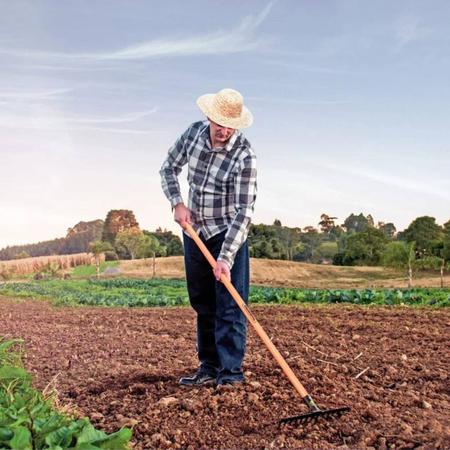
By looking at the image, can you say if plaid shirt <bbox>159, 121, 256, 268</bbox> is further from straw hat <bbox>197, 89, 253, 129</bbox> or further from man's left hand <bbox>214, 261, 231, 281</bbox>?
straw hat <bbox>197, 89, 253, 129</bbox>

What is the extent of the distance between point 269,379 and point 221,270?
937mm

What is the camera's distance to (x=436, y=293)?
10.4 m

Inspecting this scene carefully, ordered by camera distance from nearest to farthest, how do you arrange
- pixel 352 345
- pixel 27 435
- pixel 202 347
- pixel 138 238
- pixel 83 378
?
pixel 27 435 < pixel 202 347 < pixel 83 378 < pixel 352 345 < pixel 138 238

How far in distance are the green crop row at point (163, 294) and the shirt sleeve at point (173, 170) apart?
5522 mm

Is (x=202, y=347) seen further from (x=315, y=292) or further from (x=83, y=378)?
(x=315, y=292)

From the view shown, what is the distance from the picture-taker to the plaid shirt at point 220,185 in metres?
4.04

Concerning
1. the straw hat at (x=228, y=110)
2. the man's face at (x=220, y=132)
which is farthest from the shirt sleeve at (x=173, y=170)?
the straw hat at (x=228, y=110)

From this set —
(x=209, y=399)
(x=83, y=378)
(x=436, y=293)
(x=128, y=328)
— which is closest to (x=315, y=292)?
(x=436, y=293)

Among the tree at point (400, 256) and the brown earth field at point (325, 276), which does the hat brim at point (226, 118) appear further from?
the tree at point (400, 256)

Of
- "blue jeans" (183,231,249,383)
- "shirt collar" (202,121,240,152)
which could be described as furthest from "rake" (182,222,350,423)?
"shirt collar" (202,121,240,152)

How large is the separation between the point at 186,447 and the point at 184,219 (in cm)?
137

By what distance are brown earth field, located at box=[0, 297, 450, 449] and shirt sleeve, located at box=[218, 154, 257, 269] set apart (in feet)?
2.70

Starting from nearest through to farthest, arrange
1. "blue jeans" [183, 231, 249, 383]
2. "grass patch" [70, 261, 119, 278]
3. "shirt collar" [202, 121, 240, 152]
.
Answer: "shirt collar" [202, 121, 240, 152] < "blue jeans" [183, 231, 249, 383] < "grass patch" [70, 261, 119, 278]

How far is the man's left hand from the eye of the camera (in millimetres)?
4012
